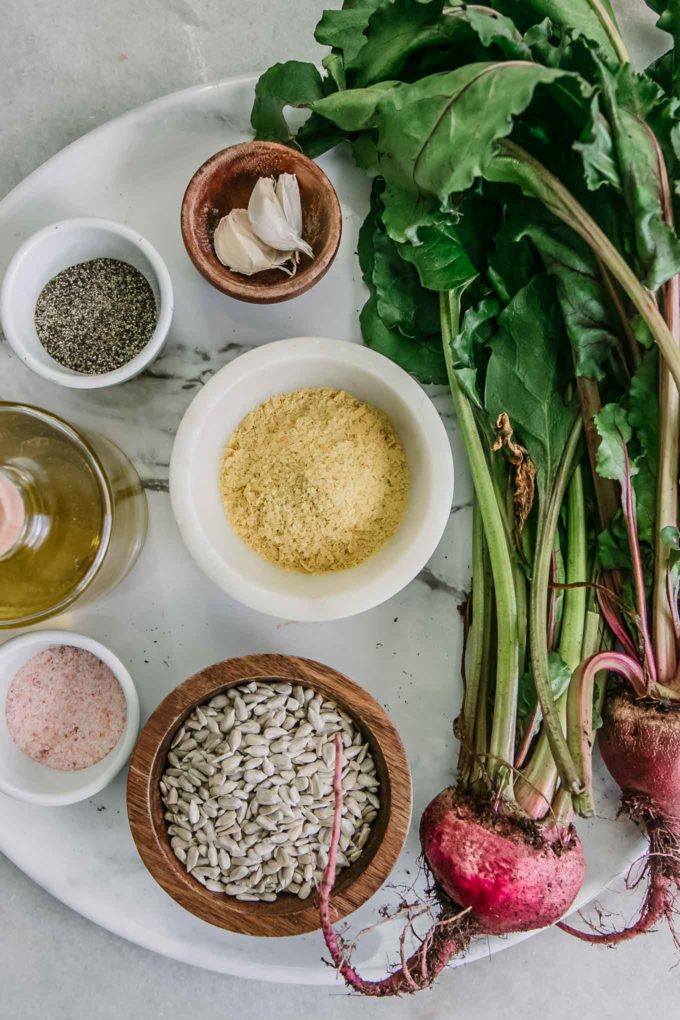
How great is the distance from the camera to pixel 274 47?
121cm

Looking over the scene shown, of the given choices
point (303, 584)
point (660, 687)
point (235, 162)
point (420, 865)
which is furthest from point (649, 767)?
point (235, 162)

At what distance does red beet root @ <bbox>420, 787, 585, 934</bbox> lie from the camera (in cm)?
97

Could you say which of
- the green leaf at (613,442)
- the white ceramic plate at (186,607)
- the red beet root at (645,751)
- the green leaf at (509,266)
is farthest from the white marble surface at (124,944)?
the green leaf at (613,442)

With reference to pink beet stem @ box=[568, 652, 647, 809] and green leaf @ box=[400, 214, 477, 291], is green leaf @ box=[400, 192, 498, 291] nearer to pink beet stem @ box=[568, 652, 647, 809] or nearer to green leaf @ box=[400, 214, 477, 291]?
green leaf @ box=[400, 214, 477, 291]

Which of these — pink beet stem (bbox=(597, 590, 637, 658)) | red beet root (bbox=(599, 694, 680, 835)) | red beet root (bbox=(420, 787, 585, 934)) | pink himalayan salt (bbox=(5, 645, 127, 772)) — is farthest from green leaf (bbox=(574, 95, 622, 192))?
pink himalayan salt (bbox=(5, 645, 127, 772))

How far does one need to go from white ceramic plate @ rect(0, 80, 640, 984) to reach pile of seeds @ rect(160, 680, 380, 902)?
4.5 inches

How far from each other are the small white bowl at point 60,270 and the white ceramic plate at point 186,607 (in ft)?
0.25

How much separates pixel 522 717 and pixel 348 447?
1.28 feet

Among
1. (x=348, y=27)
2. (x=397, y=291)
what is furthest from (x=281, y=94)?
(x=397, y=291)

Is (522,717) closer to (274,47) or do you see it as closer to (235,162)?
(235,162)

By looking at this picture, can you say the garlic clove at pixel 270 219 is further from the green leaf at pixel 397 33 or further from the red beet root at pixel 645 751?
the red beet root at pixel 645 751

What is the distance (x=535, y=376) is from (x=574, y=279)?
12cm

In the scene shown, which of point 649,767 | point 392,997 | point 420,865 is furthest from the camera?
point 392,997

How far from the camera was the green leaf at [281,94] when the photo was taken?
1.05m
